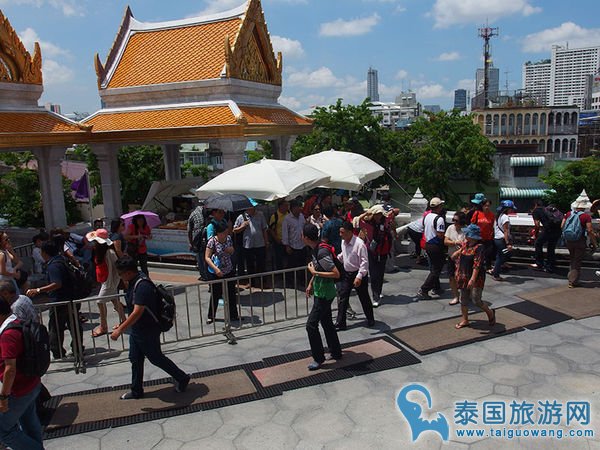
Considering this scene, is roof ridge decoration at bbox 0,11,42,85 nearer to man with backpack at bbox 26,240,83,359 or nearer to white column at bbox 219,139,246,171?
white column at bbox 219,139,246,171

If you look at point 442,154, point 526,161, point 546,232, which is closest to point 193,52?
point 546,232

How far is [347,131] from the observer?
86.9ft

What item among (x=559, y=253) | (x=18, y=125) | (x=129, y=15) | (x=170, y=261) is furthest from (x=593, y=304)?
(x=129, y=15)

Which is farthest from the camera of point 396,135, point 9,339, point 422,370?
point 396,135

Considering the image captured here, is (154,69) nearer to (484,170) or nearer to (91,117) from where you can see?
(91,117)

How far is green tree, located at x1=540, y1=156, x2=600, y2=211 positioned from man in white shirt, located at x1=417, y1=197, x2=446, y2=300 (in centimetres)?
2488

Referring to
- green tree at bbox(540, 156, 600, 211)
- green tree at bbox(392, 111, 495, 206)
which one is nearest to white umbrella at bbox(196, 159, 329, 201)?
green tree at bbox(392, 111, 495, 206)

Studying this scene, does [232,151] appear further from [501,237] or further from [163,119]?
[501,237]

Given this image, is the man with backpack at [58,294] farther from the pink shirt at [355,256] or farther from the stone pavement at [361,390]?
the pink shirt at [355,256]

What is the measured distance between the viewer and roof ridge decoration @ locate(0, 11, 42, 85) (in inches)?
447

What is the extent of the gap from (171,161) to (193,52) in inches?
194

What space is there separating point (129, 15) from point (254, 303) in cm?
1217

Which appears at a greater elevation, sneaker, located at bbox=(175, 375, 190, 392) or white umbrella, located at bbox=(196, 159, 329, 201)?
white umbrella, located at bbox=(196, 159, 329, 201)

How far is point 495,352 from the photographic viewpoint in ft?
20.3
